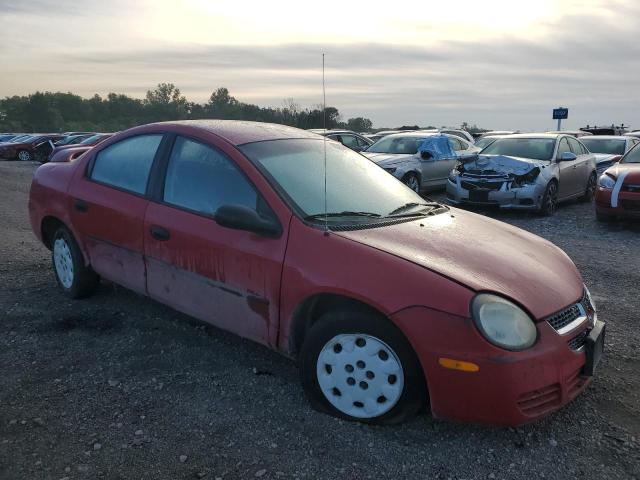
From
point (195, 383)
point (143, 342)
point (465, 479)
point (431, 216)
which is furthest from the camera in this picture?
point (143, 342)

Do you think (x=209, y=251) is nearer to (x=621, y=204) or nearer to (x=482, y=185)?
(x=621, y=204)

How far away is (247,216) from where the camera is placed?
10.2 ft

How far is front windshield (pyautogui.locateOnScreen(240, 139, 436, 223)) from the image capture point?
11.0ft

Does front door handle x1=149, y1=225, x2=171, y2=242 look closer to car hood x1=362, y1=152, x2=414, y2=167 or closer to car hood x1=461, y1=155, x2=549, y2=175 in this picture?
car hood x1=461, y1=155, x2=549, y2=175

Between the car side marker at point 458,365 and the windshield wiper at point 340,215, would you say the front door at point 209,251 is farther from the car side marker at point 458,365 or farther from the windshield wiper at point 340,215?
the car side marker at point 458,365

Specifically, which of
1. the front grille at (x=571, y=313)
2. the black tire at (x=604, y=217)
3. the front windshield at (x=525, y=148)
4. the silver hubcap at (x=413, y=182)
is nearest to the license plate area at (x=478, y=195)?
the front windshield at (x=525, y=148)

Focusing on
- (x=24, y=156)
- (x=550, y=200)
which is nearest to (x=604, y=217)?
(x=550, y=200)

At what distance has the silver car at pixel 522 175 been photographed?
9852mm

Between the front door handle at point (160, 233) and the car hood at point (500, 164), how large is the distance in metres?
7.65

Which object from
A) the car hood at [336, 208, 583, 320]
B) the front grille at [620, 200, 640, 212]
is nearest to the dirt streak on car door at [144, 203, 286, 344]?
the car hood at [336, 208, 583, 320]

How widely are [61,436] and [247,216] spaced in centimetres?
148

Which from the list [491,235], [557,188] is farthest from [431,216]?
[557,188]

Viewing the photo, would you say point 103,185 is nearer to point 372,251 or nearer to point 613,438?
point 372,251

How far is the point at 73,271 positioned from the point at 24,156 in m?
26.9
